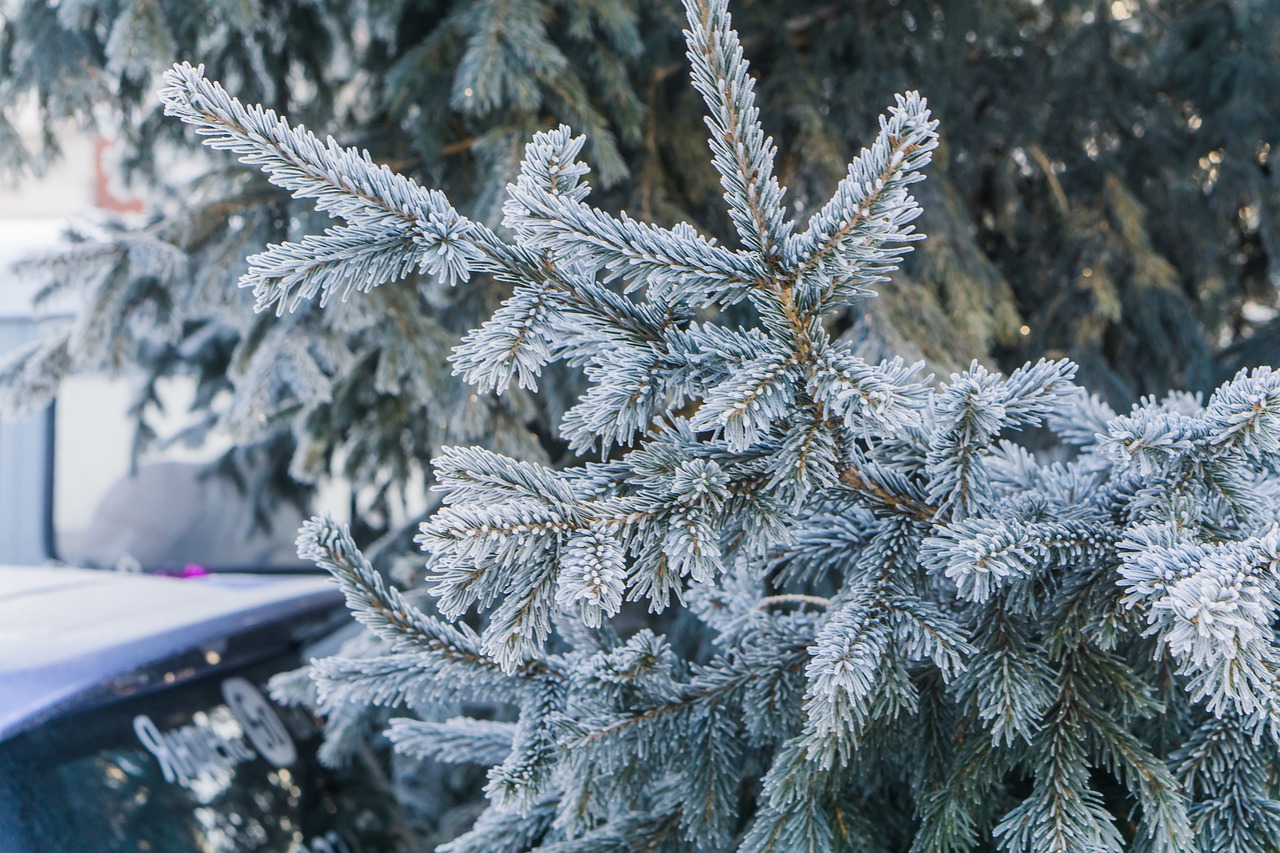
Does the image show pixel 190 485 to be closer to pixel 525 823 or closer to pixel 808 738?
pixel 525 823

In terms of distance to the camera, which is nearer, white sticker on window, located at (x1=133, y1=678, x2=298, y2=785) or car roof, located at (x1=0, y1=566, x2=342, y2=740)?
car roof, located at (x1=0, y1=566, x2=342, y2=740)

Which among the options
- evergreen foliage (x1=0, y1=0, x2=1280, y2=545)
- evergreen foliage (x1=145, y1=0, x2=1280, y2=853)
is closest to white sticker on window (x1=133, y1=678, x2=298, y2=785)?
evergreen foliage (x1=0, y1=0, x2=1280, y2=545)

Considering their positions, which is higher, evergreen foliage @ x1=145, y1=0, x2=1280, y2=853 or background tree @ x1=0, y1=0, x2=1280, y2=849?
background tree @ x1=0, y1=0, x2=1280, y2=849

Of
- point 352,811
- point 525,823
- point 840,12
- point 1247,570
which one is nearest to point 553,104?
point 840,12

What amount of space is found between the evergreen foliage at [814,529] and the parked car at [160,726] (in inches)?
41.1

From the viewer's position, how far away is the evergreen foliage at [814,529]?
958mm

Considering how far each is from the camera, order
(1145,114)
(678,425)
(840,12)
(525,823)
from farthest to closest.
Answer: (1145,114) < (840,12) < (525,823) < (678,425)

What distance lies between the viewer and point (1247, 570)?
2.98 ft

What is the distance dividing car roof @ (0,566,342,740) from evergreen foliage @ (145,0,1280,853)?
1.10 m

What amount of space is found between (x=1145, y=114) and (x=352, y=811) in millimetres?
3128

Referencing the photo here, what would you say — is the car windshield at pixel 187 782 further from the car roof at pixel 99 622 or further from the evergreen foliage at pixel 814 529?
the evergreen foliage at pixel 814 529

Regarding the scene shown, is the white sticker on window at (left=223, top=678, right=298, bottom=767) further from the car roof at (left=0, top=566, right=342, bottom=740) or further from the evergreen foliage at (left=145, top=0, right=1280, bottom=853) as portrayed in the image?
the evergreen foliage at (left=145, top=0, right=1280, bottom=853)

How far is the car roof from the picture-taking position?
6.38 ft

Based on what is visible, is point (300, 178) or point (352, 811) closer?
point (300, 178)
